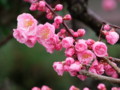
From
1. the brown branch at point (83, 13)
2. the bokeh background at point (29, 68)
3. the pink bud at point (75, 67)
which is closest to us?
the pink bud at point (75, 67)

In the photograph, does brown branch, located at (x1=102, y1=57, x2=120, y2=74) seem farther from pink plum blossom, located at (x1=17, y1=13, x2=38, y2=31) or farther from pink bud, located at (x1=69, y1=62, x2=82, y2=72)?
pink plum blossom, located at (x1=17, y1=13, x2=38, y2=31)

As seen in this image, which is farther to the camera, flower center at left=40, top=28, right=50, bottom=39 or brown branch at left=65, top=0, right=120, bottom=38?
brown branch at left=65, top=0, right=120, bottom=38

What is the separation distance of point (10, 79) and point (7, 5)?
1323 mm

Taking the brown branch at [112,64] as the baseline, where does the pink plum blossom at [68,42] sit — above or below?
above

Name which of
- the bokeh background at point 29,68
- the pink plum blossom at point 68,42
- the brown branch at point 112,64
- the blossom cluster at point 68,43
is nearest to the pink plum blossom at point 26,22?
the blossom cluster at point 68,43

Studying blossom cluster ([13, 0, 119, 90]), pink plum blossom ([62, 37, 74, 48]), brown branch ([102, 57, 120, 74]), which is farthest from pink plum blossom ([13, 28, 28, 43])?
brown branch ([102, 57, 120, 74])

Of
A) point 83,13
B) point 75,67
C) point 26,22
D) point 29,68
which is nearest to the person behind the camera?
point 75,67

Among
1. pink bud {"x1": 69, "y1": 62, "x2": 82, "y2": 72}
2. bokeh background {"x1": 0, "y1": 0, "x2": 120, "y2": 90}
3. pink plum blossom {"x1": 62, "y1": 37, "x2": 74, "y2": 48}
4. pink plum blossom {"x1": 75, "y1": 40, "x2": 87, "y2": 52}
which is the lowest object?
pink bud {"x1": 69, "y1": 62, "x2": 82, "y2": 72}

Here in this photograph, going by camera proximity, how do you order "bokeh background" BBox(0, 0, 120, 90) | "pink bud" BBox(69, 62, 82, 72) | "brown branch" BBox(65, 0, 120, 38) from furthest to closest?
"bokeh background" BBox(0, 0, 120, 90)
"brown branch" BBox(65, 0, 120, 38)
"pink bud" BBox(69, 62, 82, 72)

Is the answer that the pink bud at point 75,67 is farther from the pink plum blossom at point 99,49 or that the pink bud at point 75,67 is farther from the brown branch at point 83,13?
the brown branch at point 83,13

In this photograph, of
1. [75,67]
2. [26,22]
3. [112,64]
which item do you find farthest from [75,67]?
[26,22]

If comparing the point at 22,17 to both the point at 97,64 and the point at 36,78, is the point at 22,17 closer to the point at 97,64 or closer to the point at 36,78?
the point at 97,64

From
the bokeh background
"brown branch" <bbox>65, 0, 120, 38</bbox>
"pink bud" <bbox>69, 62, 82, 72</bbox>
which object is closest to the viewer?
Answer: "pink bud" <bbox>69, 62, 82, 72</bbox>

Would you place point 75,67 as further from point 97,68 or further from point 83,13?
point 83,13
